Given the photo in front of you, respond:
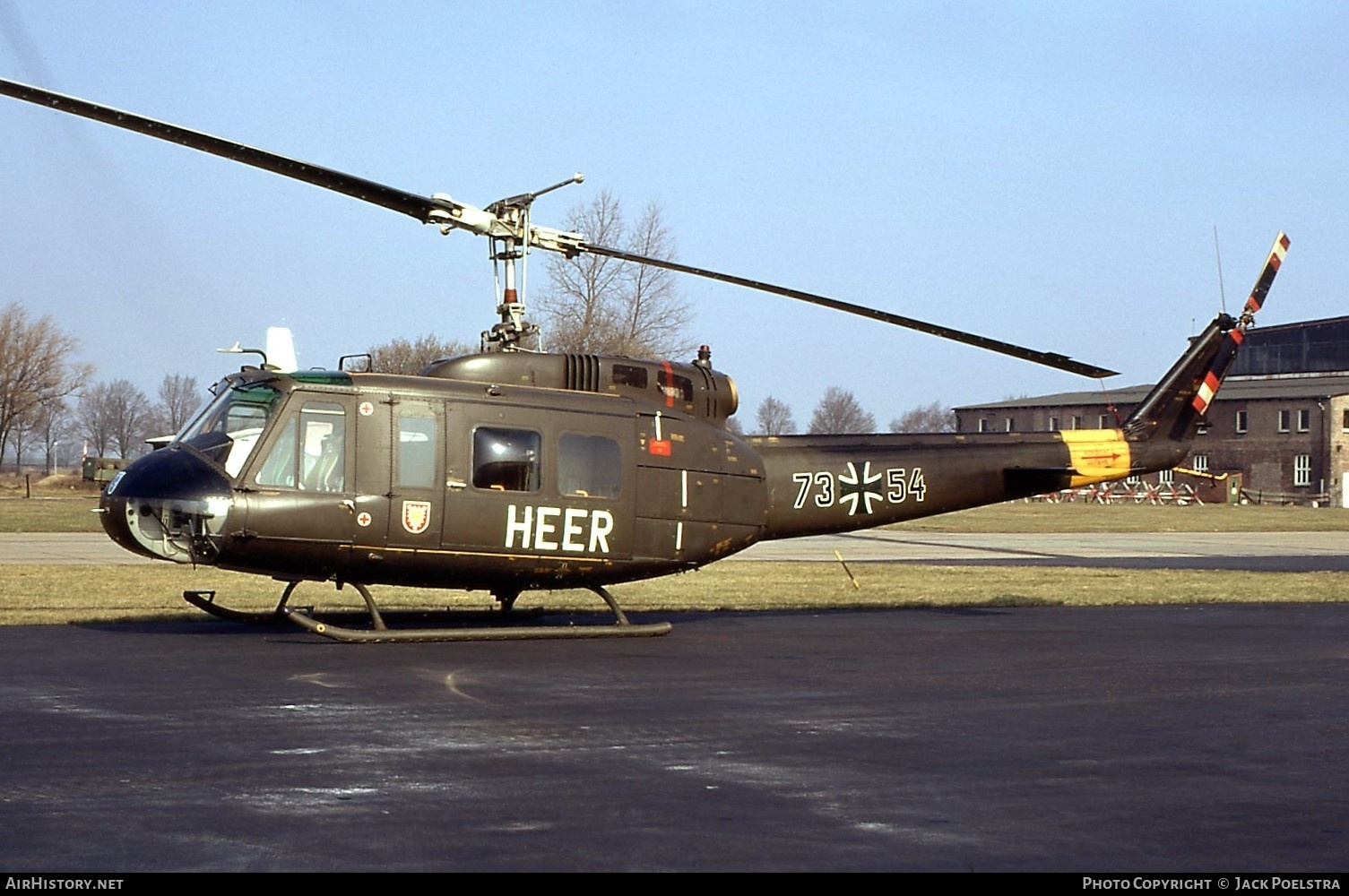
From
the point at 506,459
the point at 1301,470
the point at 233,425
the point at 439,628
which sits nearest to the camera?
the point at 233,425

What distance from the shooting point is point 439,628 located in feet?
48.9

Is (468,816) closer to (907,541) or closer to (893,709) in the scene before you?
(893,709)

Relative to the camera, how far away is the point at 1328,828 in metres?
6.80

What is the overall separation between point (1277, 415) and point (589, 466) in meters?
77.9

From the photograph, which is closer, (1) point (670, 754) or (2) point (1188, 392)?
(1) point (670, 754)

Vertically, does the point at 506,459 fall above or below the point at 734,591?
above

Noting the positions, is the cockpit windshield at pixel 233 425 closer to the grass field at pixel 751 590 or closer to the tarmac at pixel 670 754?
the tarmac at pixel 670 754

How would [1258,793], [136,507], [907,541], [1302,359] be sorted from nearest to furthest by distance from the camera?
[1258,793] → [136,507] → [907,541] → [1302,359]

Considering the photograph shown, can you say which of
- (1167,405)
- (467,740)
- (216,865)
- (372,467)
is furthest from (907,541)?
(216,865)

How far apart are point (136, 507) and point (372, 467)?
218cm

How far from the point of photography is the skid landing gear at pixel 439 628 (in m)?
13.7

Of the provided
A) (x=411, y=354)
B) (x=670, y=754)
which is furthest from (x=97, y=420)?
(x=670, y=754)

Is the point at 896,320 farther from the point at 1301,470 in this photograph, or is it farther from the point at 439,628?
the point at 1301,470

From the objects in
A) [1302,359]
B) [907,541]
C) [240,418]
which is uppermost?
[1302,359]
